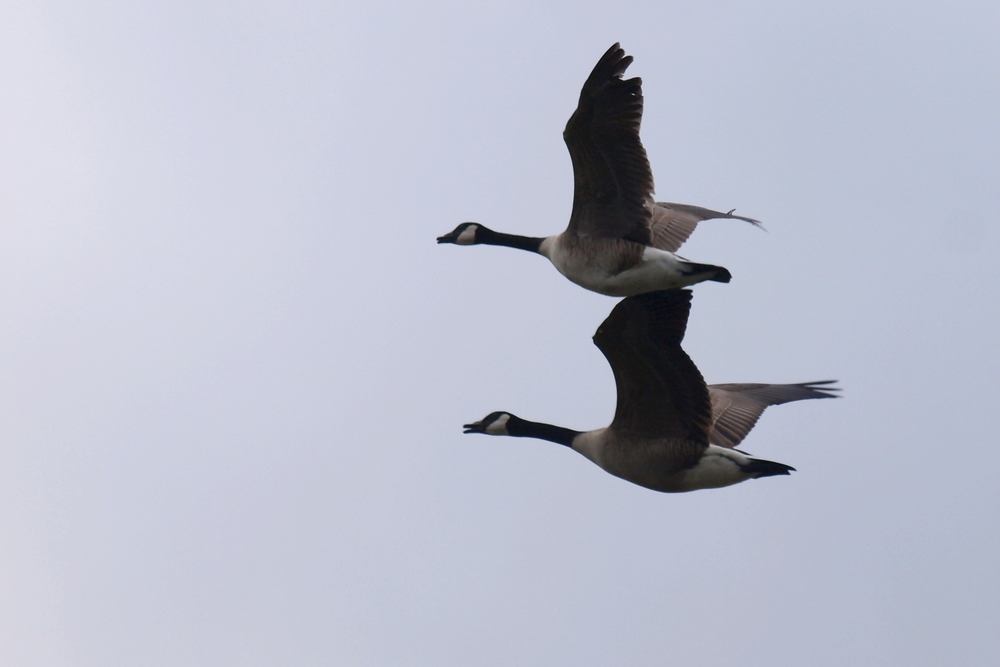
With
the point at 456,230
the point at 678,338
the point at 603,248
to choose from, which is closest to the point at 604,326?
the point at 678,338

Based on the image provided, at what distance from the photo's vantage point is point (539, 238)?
1442cm

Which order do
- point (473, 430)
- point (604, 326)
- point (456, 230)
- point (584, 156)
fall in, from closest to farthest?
point (604, 326)
point (584, 156)
point (473, 430)
point (456, 230)

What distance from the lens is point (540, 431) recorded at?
1398cm

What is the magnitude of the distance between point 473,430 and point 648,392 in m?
2.58

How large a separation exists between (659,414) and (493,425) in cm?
246

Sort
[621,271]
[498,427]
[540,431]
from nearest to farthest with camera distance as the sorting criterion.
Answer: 1. [621,271]
2. [540,431]
3. [498,427]

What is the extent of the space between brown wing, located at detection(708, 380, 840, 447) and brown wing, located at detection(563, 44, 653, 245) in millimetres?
2117

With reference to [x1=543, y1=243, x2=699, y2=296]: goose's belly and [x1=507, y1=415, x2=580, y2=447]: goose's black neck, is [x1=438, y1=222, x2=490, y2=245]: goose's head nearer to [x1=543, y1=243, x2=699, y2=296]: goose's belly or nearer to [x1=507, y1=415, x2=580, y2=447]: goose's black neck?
[x1=543, y1=243, x2=699, y2=296]: goose's belly

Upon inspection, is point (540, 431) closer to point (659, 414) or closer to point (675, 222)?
point (659, 414)

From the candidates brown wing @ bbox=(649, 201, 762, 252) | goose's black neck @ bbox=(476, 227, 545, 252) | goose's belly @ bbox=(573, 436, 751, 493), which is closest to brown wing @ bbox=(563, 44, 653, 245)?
brown wing @ bbox=(649, 201, 762, 252)

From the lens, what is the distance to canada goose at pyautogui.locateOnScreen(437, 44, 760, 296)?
12.3 m

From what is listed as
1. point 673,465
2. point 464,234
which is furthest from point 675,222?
point 673,465

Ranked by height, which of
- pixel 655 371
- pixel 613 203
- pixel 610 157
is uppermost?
pixel 610 157

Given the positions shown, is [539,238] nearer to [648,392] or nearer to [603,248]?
[603,248]
